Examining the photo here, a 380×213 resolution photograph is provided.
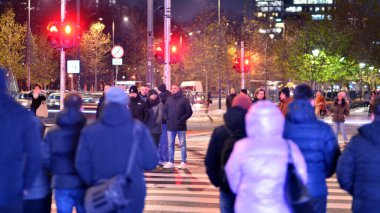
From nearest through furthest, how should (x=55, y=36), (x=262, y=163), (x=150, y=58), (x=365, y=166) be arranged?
1. (x=262, y=163)
2. (x=365, y=166)
3. (x=55, y=36)
4. (x=150, y=58)

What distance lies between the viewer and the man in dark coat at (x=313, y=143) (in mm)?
6242

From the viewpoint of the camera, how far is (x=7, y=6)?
6881 cm

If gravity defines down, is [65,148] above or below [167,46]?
below

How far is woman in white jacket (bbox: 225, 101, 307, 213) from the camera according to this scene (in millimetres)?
5051

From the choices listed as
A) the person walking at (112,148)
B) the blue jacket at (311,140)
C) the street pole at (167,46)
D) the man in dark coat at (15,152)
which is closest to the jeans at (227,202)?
the blue jacket at (311,140)

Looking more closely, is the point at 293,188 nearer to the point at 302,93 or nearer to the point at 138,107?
the point at 302,93

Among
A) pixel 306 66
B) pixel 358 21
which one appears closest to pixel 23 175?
pixel 306 66

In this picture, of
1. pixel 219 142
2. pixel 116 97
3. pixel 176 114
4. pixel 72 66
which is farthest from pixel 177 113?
pixel 72 66

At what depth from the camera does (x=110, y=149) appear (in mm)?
5316

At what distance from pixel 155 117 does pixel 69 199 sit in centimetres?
825

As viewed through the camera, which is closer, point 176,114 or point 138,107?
point 138,107

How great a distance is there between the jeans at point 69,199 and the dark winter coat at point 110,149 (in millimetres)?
769

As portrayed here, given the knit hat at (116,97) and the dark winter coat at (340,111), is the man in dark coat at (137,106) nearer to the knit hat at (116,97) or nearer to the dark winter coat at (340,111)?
the knit hat at (116,97)

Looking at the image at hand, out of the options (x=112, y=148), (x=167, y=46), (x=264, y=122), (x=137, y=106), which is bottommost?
(x=137, y=106)
